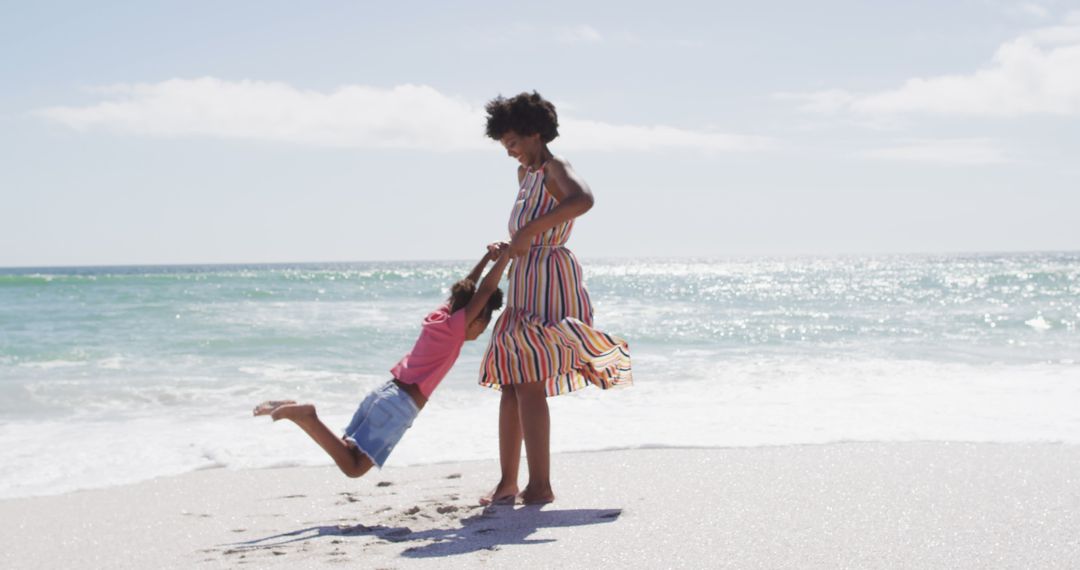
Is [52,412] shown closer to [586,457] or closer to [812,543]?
[586,457]

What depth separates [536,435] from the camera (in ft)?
12.5

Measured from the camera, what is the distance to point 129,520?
4.04m

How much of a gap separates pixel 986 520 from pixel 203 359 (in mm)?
8943

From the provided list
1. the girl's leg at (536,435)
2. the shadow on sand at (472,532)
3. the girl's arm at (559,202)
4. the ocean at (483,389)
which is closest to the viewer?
the shadow on sand at (472,532)

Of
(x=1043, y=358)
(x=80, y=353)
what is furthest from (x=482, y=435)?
(x=80, y=353)

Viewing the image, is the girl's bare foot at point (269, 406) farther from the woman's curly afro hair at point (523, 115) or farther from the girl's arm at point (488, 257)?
the woman's curly afro hair at point (523, 115)

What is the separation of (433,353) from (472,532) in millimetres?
708

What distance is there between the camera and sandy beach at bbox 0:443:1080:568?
3172mm

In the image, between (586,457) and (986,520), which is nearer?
(986,520)

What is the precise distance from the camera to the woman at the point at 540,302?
3.70 metres

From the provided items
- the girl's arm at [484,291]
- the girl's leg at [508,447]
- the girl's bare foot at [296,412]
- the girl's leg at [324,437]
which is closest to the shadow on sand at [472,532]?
the girl's leg at [508,447]

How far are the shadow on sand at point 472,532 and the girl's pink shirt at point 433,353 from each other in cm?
54

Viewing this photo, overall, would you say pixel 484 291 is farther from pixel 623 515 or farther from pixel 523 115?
pixel 623 515

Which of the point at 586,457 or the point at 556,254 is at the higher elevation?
the point at 556,254
